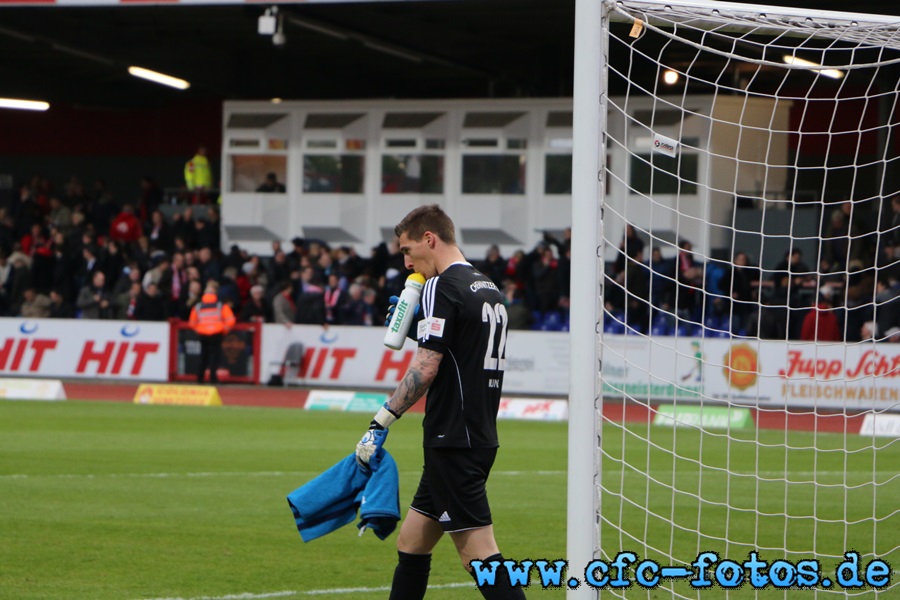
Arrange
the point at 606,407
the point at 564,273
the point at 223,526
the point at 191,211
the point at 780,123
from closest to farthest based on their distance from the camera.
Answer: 1. the point at 223,526
2. the point at 606,407
3. the point at 564,273
4. the point at 780,123
5. the point at 191,211

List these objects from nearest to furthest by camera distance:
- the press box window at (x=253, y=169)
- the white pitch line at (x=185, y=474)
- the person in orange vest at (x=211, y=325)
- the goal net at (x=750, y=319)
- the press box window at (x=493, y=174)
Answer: the goal net at (x=750, y=319), the white pitch line at (x=185, y=474), the person in orange vest at (x=211, y=325), the press box window at (x=493, y=174), the press box window at (x=253, y=169)

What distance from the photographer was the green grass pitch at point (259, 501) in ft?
24.7

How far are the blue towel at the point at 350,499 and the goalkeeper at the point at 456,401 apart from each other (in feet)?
0.38

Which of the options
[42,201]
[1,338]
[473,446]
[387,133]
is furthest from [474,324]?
[42,201]

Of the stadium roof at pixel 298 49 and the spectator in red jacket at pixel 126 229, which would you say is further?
the spectator in red jacket at pixel 126 229

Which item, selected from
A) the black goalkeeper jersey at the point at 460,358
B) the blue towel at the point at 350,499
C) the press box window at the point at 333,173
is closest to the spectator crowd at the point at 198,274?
the press box window at the point at 333,173

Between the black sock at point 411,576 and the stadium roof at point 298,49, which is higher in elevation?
the stadium roof at point 298,49

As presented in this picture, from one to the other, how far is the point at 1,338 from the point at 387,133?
982cm

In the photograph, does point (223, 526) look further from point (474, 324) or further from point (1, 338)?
point (1, 338)

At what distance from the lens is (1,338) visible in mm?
24734

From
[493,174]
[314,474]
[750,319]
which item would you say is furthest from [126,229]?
[314,474]

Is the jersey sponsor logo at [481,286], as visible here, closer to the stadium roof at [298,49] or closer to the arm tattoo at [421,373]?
the arm tattoo at [421,373]

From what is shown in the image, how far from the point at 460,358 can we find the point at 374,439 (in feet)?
1.67

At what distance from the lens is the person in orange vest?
2305cm
